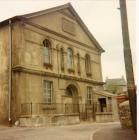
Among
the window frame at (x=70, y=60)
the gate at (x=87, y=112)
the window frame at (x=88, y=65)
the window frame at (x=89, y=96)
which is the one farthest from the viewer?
the window frame at (x=88, y=65)

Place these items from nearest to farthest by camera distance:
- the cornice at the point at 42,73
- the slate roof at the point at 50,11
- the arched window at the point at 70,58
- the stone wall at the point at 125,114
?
the stone wall at the point at 125,114
the cornice at the point at 42,73
the slate roof at the point at 50,11
the arched window at the point at 70,58

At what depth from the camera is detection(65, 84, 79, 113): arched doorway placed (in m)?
21.3

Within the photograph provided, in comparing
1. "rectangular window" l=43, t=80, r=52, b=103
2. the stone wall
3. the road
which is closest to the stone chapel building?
"rectangular window" l=43, t=80, r=52, b=103

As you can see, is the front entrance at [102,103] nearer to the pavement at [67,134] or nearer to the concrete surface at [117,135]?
the pavement at [67,134]

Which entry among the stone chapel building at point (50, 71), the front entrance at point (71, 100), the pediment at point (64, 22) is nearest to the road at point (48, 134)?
the stone chapel building at point (50, 71)

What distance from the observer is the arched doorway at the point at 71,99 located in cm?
2128

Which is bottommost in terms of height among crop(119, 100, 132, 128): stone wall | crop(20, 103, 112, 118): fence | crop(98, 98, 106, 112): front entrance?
crop(119, 100, 132, 128): stone wall

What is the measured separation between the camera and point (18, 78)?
17.6 metres

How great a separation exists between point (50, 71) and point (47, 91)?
1482 mm

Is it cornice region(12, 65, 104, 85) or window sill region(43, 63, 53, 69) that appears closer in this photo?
cornice region(12, 65, 104, 85)

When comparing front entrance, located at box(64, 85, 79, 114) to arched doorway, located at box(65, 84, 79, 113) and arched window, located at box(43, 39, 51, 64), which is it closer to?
arched doorway, located at box(65, 84, 79, 113)

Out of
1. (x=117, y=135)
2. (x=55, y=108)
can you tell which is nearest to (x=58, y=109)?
(x=55, y=108)

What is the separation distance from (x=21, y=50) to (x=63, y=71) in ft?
15.5

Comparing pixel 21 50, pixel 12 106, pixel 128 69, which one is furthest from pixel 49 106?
pixel 128 69
